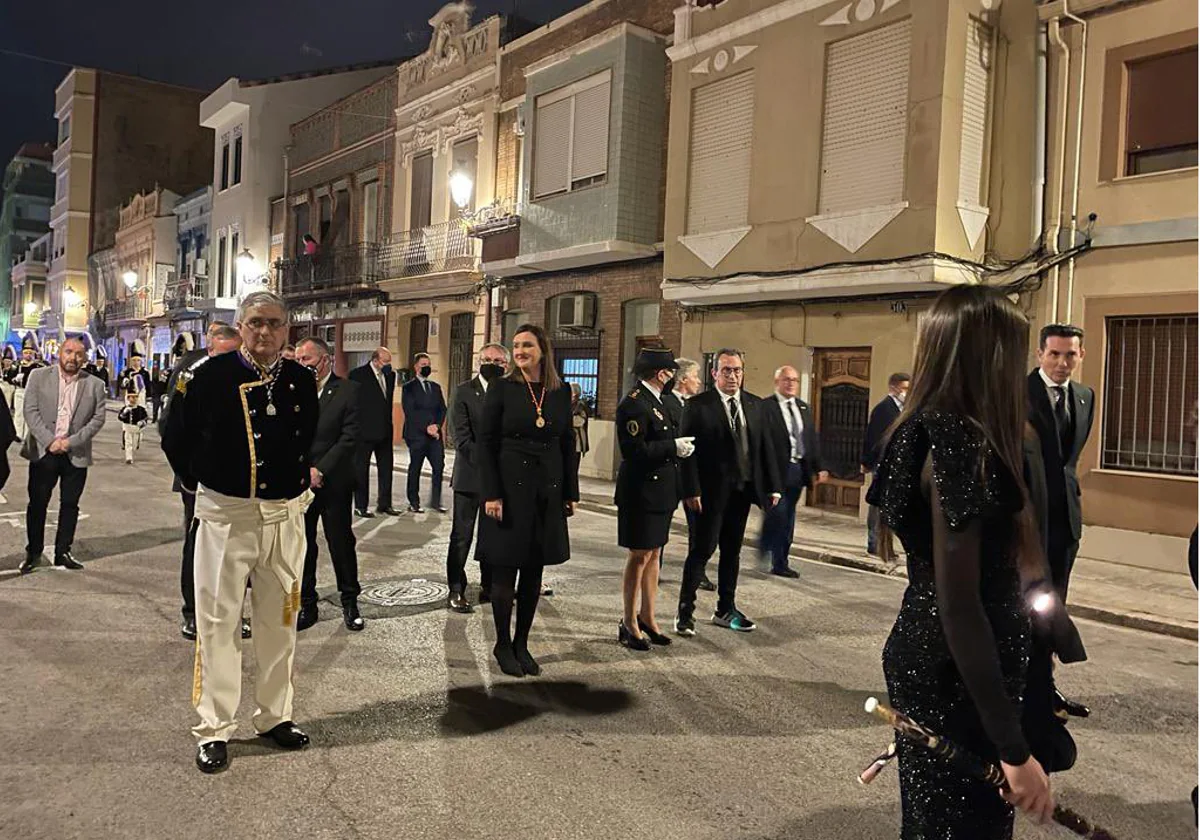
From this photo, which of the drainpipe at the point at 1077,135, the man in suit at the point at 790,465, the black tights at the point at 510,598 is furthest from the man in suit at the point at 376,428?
the drainpipe at the point at 1077,135

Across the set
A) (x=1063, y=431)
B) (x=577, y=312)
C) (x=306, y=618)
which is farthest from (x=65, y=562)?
(x=577, y=312)

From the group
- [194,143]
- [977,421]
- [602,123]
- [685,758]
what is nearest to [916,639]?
[977,421]

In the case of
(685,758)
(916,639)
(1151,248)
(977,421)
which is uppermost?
(1151,248)

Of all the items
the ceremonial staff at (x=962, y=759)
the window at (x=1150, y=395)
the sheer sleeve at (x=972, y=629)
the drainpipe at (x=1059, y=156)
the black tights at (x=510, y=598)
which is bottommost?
the black tights at (x=510, y=598)

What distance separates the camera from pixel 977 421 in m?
2.02

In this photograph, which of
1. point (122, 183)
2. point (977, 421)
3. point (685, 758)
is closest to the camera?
point (977, 421)

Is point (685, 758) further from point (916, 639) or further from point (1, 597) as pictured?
point (1, 597)

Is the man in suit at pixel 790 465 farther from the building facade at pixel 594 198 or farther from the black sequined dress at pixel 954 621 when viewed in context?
the building facade at pixel 594 198

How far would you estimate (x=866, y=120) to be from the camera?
12688 mm

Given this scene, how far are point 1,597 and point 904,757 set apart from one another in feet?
22.5

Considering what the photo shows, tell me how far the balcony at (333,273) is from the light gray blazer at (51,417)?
16.3 meters

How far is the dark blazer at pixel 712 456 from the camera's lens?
6.38 meters

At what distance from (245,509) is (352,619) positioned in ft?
7.86

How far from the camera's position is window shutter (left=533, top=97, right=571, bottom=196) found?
58.1 feet
